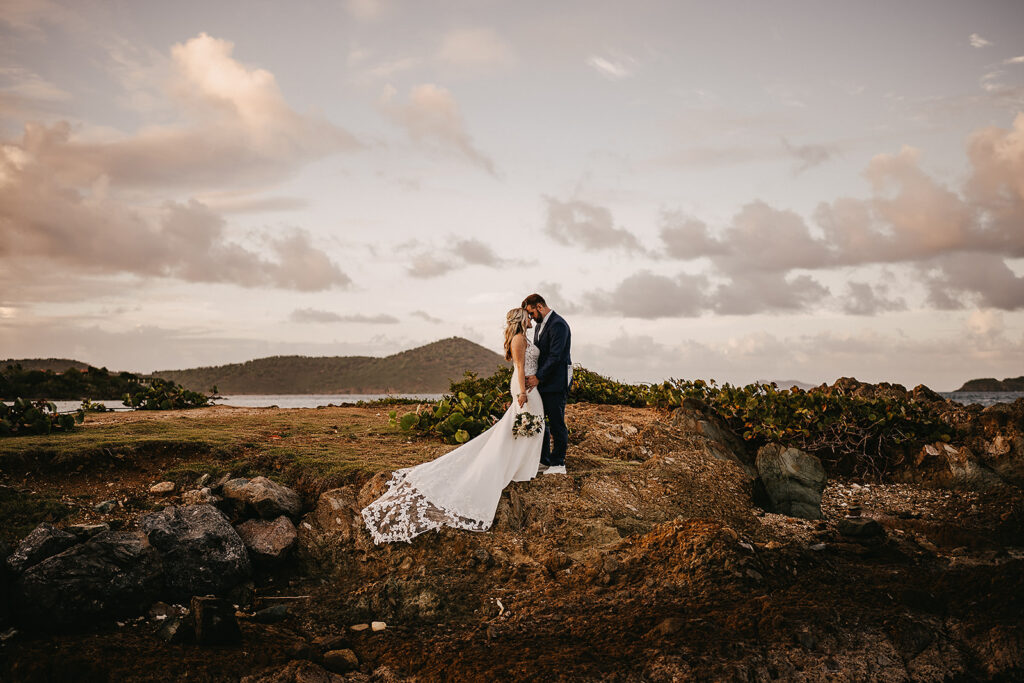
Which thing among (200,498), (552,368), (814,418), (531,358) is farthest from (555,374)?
(814,418)

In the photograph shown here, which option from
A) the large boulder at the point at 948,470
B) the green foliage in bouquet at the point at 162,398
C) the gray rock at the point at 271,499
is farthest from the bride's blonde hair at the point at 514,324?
the green foliage in bouquet at the point at 162,398

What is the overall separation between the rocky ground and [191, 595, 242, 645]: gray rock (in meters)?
0.12

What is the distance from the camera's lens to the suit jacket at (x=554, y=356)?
28.8 ft

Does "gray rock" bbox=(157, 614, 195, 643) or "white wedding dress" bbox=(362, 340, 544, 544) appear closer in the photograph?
"gray rock" bbox=(157, 614, 195, 643)

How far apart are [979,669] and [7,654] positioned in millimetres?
8394

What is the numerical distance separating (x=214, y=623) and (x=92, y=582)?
1.32m


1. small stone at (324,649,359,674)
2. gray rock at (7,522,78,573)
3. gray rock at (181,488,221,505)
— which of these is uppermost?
gray rock at (181,488,221,505)

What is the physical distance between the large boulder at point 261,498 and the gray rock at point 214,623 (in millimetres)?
1919

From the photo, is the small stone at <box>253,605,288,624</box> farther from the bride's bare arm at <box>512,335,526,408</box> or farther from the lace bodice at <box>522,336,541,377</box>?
the lace bodice at <box>522,336,541,377</box>

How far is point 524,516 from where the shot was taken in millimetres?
7758

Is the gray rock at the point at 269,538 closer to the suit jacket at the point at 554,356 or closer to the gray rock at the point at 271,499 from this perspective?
the gray rock at the point at 271,499

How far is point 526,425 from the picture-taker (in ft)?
28.4

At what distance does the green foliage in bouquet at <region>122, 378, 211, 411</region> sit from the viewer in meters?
16.1

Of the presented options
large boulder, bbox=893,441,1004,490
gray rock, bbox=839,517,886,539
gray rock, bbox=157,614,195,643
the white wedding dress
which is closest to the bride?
the white wedding dress
